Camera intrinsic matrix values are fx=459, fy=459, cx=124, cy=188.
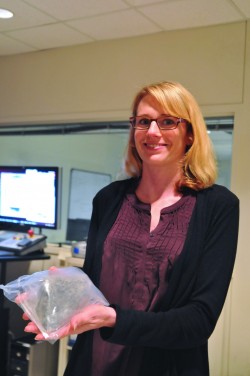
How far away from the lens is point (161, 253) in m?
1.12

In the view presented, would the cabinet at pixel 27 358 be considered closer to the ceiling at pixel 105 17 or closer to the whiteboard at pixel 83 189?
the whiteboard at pixel 83 189

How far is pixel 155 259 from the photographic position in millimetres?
1127

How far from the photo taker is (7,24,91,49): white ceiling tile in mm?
3141

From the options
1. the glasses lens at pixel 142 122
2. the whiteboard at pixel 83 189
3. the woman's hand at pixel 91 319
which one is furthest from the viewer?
the whiteboard at pixel 83 189

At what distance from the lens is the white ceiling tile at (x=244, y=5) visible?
248 cm

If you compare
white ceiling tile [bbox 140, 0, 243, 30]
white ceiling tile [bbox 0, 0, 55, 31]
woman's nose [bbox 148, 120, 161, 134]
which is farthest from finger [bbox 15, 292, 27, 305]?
white ceiling tile [bbox 0, 0, 55, 31]

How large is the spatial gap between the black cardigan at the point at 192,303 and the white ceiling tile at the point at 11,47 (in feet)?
9.01

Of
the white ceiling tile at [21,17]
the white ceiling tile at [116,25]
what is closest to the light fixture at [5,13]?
the white ceiling tile at [21,17]

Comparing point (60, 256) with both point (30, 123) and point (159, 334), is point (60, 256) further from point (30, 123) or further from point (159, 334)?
point (159, 334)

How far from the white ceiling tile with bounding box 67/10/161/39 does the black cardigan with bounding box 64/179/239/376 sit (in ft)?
6.44

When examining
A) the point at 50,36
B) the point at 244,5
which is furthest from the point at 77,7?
the point at 244,5

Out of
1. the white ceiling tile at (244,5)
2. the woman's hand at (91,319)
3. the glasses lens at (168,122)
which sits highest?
the white ceiling tile at (244,5)

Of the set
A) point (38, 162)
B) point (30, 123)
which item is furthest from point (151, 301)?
point (38, 162)

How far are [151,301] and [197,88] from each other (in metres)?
2.08
